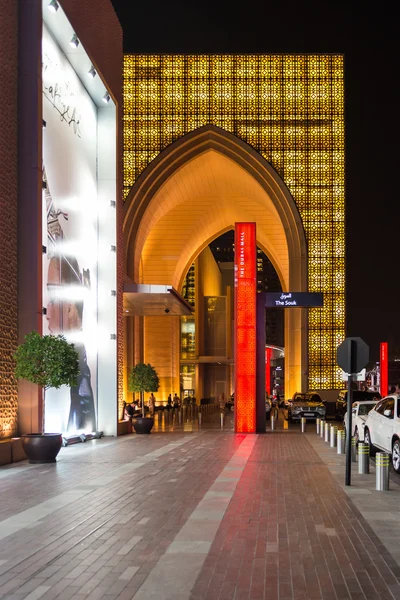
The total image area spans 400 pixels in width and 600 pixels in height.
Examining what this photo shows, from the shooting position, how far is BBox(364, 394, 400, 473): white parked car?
1596 centimetres

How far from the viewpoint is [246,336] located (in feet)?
90.4

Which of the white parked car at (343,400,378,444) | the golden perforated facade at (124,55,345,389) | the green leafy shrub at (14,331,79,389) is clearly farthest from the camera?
the golden perforated facade at (124,55,345,389)

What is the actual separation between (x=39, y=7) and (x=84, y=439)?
38.1 ft

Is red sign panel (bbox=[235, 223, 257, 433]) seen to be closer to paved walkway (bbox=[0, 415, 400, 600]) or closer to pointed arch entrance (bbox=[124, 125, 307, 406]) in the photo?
paved walkway (bbox=[0, 415, 400, 600])

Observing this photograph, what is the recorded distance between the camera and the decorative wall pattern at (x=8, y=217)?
1742 cm

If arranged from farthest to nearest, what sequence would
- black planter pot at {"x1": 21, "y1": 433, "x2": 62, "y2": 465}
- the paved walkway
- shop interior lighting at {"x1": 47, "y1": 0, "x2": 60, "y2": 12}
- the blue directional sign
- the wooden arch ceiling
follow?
1. the wooden arch ceiling
2. the blue directional sign
3. shop interior lighting at {"x1": 47, "y1": 0, "x2": 60, "y2": 12}
4. black planter pot at {"x1": 21, "y1": 433, "x2": 62, "y2": 465}
5. the paved walkway

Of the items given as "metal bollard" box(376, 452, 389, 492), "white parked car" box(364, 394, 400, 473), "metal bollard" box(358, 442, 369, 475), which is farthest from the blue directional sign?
"metal bollard" box(376, 452, 389, 492)

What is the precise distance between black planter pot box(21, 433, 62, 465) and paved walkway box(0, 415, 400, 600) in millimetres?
450

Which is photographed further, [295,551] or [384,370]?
[384,370]

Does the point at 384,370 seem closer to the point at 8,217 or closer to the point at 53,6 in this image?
the point at 53,6

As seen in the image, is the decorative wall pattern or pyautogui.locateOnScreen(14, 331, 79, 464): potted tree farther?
the decorative wall pattern

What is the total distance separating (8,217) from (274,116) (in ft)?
120

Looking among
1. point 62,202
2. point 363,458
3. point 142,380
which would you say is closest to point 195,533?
point 363,458

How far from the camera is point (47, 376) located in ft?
56.4
